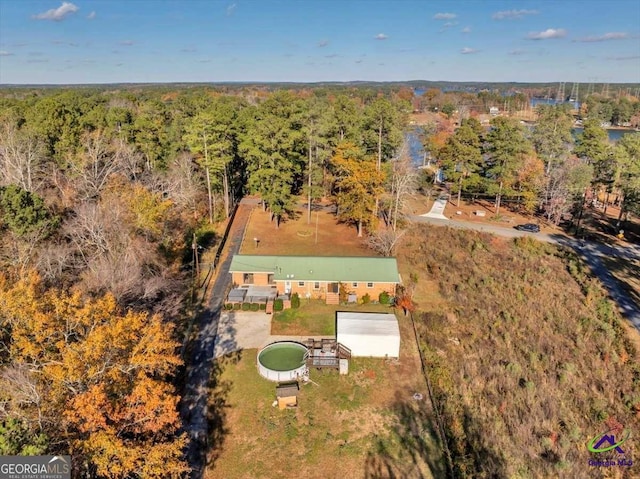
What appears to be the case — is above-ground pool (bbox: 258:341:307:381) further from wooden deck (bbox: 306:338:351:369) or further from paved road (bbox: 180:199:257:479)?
paved road (bbox: 180:199:257:479)

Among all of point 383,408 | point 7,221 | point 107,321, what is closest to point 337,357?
point 383,408

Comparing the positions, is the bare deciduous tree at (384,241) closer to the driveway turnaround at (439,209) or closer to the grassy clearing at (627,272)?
the driveway turnaround at (439,209)

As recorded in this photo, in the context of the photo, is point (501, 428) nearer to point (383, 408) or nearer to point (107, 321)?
point (383, 408)

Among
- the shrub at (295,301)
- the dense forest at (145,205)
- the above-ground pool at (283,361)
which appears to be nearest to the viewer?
the dense forest at (145,205)

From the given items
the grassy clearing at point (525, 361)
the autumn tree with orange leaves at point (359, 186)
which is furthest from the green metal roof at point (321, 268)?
the autumn tree with orange leaves at point (359, 186)

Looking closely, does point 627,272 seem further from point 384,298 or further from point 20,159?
point 20,159

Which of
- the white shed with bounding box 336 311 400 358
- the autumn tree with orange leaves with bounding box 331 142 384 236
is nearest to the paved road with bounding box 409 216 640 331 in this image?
the autumn tree with orange leaves with bounding box 331 142 384 236
